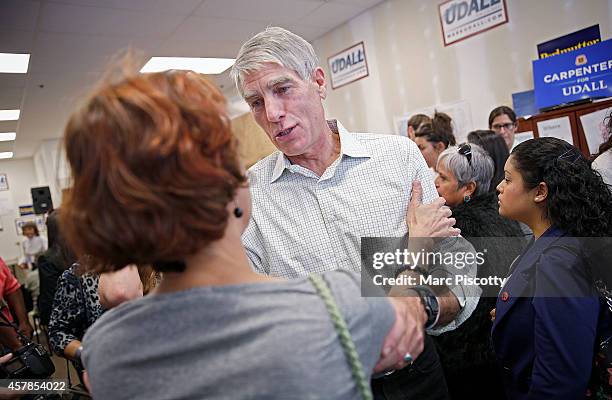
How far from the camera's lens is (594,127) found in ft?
7.78

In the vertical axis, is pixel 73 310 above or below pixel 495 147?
below

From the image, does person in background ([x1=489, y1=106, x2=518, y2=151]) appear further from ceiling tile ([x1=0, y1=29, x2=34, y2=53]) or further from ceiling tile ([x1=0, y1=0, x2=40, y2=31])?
ceiling tile ([x1=0, y1=29, x2=34, y2=53])

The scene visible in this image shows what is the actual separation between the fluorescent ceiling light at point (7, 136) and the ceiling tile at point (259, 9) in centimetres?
567

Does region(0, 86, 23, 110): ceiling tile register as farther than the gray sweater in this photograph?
Yes

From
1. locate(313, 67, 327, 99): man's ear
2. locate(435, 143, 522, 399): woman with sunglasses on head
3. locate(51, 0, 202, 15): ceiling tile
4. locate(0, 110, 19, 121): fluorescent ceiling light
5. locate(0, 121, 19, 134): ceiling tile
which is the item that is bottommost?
locate(435, 143, 522, 399): woman with sunglasses on head

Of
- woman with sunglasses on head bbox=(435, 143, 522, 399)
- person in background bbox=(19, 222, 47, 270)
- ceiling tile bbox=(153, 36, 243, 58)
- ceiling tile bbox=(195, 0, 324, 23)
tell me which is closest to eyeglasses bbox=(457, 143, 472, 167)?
woman with sunglasses on head bbox=(435, 143, 522, 399)

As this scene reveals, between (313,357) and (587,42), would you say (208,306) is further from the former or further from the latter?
(587,42)

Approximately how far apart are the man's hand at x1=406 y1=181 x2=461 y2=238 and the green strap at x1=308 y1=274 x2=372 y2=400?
1.63ft

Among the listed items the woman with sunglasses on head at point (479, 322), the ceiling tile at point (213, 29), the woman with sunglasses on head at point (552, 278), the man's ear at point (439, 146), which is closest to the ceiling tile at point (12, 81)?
the ceiling tile at point (213, 29)

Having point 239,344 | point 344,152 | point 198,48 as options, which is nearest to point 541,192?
point 344,152

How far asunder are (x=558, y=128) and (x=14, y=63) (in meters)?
4.96

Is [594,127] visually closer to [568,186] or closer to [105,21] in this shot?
[568,186]

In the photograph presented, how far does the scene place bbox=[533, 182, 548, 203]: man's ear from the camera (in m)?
1.38

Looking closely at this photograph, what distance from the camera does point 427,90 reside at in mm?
4609
